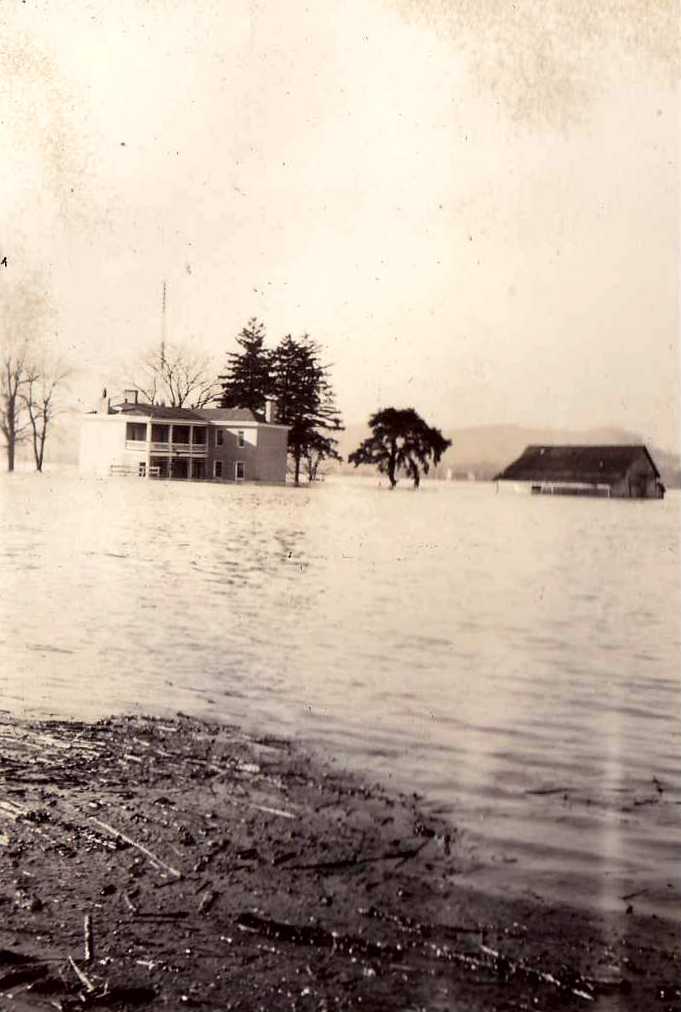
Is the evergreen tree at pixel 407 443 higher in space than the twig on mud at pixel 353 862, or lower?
higher

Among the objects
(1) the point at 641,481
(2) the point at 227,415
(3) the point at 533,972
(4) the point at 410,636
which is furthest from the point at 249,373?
(3) the point at 533,972

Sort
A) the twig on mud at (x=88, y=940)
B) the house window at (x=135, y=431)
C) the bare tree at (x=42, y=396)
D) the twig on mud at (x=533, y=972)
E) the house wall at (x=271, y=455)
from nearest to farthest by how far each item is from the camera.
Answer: the twig on mud at (x=533, y=972) → the twig on mud at (x=88, y=940) → the house wall at (x=271, y=455) → the house window at (x=135, y=431) → the bare tree at (x=42, y=396)

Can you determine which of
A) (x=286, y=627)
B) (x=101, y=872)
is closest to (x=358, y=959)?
(x=101, y=872)

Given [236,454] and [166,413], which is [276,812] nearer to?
[236,454]

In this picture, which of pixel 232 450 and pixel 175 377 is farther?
pixel 175 377

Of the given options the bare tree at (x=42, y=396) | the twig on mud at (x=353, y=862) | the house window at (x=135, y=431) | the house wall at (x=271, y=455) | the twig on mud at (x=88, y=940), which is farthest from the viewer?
the bare tree at (x=42, y=396)

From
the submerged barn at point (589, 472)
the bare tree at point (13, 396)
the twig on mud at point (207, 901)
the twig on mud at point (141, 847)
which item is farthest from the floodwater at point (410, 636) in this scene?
the twig on mud at point (207, 901)

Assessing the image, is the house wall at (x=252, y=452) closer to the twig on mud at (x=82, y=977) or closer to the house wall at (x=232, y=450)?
the house wall at (x=232, y=450)
